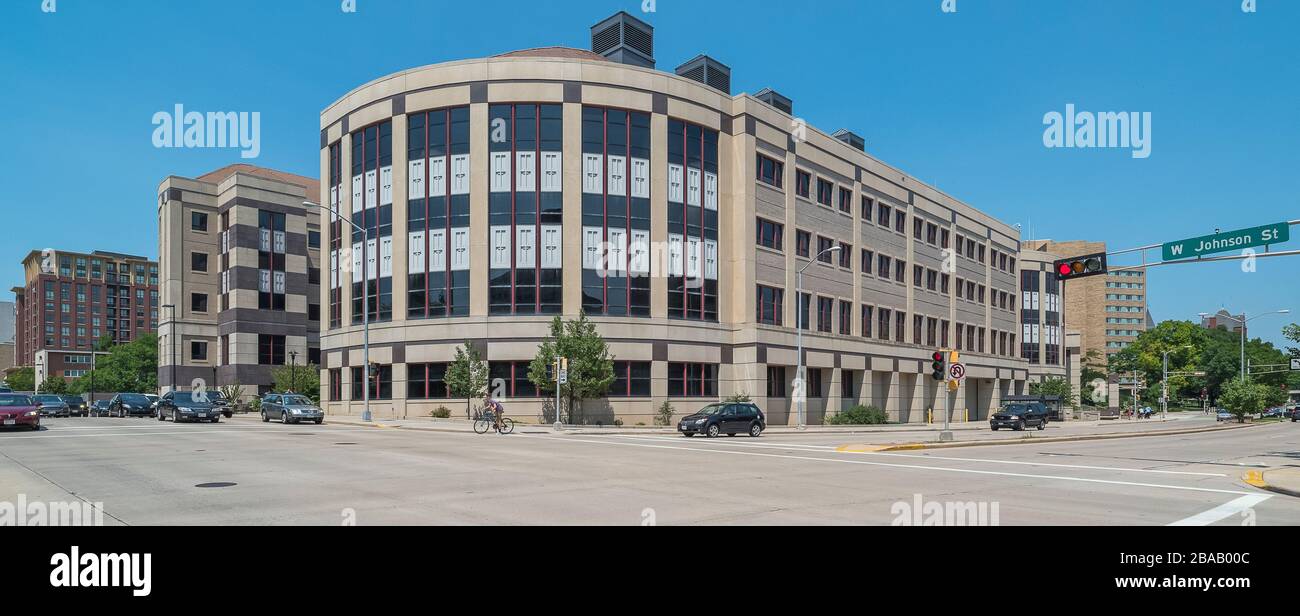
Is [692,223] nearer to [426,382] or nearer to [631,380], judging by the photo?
[631,380]

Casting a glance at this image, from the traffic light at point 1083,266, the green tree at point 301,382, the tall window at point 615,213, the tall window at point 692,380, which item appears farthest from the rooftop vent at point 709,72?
the green tree at point 301,382

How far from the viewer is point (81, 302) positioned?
183 metres

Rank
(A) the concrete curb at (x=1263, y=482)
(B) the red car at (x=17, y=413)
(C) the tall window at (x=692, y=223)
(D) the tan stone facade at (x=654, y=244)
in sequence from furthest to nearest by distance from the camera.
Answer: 1. (C) the tall window at (x=692, y=223)
2. (D) the tan stone facade at (x=654, y=244)
3. (B) the red car at (x=17, y=413)
4. (A) the concrete curb at (x=1263, y=482)

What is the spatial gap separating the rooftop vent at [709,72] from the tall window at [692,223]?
19.6 feet

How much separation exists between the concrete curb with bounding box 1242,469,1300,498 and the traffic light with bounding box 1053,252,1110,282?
7047 mm

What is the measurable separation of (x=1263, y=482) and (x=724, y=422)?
19784 mm

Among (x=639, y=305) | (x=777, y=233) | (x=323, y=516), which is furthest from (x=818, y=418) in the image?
(x=323, y=516)

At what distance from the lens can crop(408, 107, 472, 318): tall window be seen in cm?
4541

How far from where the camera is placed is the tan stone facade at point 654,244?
44.9 meters

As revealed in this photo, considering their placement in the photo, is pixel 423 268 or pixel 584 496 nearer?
pixel 584 496

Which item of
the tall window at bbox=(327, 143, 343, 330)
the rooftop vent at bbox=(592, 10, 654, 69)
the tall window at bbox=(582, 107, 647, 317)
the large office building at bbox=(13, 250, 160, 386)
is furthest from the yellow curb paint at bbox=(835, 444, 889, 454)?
the large office building at bbox=(13, 250, 160, 386)

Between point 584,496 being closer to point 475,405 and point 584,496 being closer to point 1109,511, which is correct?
point 1109,511

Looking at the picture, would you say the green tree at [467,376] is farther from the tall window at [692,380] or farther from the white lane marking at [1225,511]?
the white lane marking at [1225,511]

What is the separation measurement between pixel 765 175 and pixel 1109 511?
40707mm
